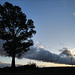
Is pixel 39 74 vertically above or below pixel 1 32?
below

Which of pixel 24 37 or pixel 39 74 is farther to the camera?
pixel 24 37

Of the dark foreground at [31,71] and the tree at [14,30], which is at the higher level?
the tree at [14,30]

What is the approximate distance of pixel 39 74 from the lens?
19.3 metres

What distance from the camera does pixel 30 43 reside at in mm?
29766

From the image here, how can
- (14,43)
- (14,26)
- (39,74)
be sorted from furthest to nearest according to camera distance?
1. (14,26)
2. (14,43)
3. (39,74)

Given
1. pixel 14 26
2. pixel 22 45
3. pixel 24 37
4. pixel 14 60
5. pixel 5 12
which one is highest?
pixel 5 12

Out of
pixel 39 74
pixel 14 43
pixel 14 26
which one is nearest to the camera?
pixel 39 74

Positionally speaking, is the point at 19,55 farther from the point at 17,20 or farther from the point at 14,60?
the point at 17,20

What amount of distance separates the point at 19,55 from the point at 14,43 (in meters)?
3.80

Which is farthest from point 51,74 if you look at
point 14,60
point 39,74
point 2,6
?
point 2,6

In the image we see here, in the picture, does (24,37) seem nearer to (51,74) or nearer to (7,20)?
(7,20)

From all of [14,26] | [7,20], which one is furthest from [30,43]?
[7,20]

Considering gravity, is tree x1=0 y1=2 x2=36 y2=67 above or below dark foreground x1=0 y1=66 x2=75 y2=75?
above

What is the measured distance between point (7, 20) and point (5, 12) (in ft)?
7.52
